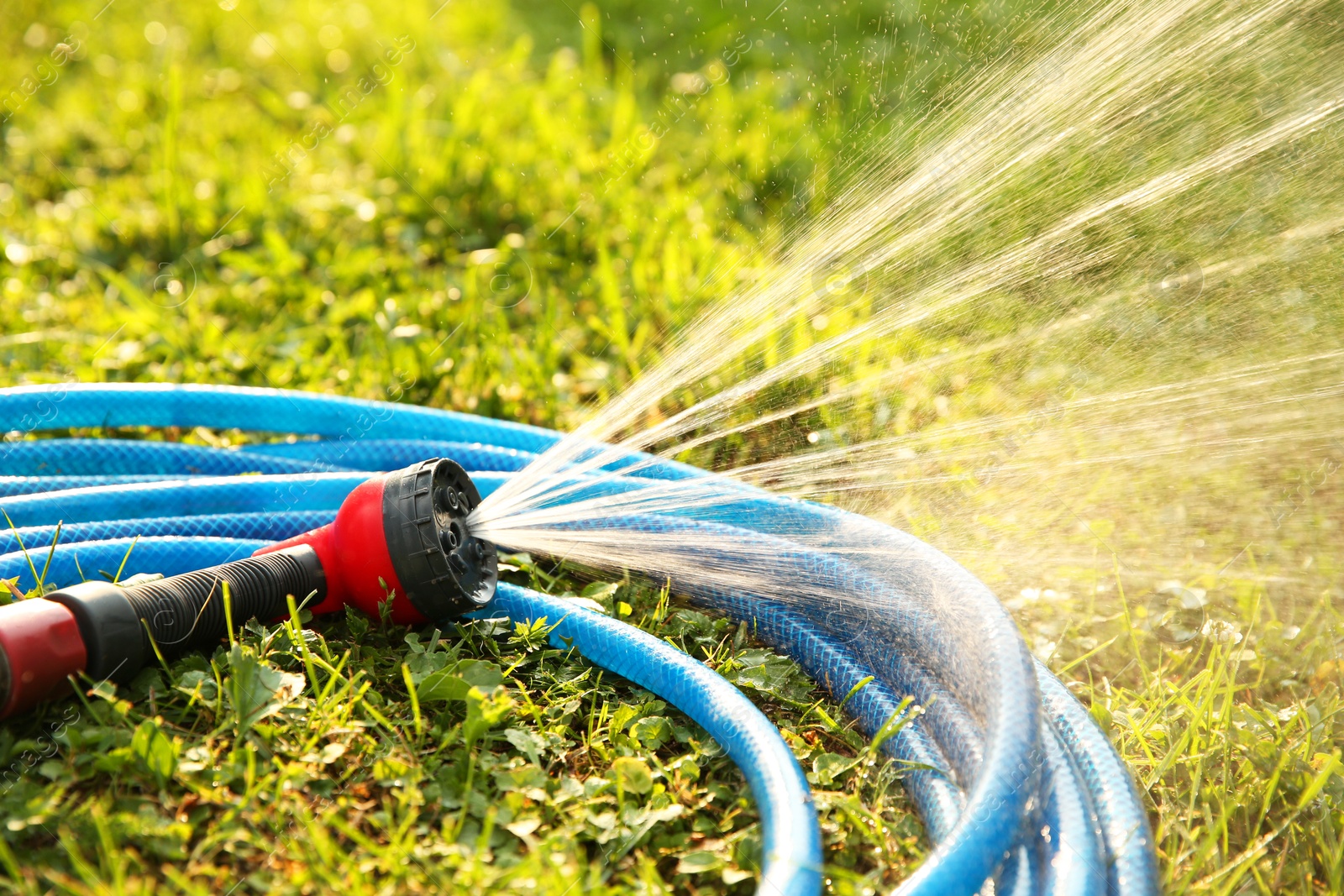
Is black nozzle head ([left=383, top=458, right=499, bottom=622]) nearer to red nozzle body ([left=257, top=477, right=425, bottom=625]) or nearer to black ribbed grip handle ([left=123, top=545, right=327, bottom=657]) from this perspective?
red nozzle body ([left=257, top=477, right=425, bottom=625])

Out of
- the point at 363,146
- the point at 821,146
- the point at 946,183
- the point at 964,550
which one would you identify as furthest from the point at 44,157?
the point at 964,550

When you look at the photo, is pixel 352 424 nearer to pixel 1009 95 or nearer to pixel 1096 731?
pixel 1096 731

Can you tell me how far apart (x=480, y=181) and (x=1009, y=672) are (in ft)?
9.63

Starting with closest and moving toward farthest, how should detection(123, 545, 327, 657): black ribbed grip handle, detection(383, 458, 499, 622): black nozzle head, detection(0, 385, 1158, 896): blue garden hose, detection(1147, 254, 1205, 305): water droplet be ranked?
detection(0, 385, 1158, 896): blue garden hose → detection(123, 545, 327, 657): black ribbed grip handle → detection(383, 458, 499, 622): black nozzle head → detection(1147, 254, 1205, 305): water droplet

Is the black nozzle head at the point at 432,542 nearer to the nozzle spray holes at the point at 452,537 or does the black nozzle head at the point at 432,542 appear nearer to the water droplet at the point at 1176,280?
the nozzle spray holes at the point at 452,537

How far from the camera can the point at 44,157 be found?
168 inches

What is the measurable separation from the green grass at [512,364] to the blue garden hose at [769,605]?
102 millimetres

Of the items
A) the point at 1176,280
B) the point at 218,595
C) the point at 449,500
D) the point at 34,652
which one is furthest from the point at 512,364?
the point at 1176,280

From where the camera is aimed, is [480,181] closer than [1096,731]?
No

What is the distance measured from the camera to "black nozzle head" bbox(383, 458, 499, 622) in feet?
6.31

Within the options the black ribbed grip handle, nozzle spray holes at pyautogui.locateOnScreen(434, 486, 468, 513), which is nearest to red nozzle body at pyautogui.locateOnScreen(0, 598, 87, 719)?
the black ribbed grip handle

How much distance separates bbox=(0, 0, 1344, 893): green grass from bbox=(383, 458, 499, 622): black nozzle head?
11 centimetres

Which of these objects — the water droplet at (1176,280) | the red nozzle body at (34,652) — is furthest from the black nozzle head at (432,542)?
the water droplet at (1176,280)

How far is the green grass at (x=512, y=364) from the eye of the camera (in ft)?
5.47
